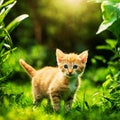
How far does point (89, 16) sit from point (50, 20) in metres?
0.97

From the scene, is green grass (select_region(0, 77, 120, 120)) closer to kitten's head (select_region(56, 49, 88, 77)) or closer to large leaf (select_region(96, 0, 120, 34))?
kitten's head (select_region(56, 49, 88, 77))

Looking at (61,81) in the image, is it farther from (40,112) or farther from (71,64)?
(40,112)

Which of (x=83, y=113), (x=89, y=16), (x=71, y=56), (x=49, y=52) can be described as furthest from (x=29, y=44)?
(x=83, y=113)

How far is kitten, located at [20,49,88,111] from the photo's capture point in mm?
6266

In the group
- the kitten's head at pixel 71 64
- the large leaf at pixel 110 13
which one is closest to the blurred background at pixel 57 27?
the kitten's head at pixel 71 64

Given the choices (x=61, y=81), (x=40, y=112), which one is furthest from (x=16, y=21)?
(x=40, y=112)

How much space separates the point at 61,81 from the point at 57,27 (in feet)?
22.0

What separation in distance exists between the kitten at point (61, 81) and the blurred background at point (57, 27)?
218 inches

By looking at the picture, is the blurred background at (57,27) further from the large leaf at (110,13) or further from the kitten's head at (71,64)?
the large leaf at (110,13)

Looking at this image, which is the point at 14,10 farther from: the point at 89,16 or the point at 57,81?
the point at 57,81

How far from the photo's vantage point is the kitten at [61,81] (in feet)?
20.6

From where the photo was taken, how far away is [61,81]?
6.34 meters

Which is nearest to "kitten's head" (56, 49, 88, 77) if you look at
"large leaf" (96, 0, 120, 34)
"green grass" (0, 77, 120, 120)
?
"green grass" (0, 77, 120, 120)

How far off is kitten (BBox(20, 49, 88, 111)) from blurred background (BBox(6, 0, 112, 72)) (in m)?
5.55
